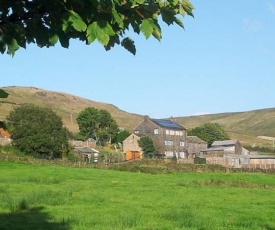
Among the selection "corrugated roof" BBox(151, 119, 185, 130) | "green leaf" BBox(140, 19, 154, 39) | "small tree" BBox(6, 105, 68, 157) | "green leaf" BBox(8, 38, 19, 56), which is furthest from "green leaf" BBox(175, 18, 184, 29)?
"corrugated roof" BBox(151, 119, 185, 130)

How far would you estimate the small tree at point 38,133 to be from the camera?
77.5 m

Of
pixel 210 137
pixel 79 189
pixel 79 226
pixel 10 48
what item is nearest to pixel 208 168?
pixel 79 189

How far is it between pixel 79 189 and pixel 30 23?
87.3 feet

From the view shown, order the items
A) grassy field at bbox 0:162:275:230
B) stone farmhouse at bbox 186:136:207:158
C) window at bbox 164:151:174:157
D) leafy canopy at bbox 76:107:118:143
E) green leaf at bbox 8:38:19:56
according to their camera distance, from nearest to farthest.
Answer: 1. green leaf at bbox 8:38:19:56
2. grassy field at bbox 0:162:275:230
3. window at bbox 164:151:174:157
4. stone farmhouse at bbox 186:136:207:158
5. leafy canopy at bbox 76:107:118:143

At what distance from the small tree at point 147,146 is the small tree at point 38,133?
24.3 meters

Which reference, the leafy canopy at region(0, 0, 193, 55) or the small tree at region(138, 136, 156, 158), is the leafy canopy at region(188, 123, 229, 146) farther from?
the leafy canopy at region(0, 0, 193, 55)

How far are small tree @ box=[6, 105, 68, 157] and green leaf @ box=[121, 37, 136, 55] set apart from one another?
73.3 metres

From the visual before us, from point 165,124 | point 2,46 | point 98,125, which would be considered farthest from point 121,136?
point 2,46

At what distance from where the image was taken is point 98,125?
13062 centimetres

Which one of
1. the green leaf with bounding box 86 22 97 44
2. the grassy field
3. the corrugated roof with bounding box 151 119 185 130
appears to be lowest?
the grassy field

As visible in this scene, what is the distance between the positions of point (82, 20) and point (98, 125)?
417 feet

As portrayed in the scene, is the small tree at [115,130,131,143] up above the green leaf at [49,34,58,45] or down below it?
above

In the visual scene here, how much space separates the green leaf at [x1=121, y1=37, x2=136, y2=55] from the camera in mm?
4688

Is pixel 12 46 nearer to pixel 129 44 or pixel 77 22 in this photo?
pixel 77 22
